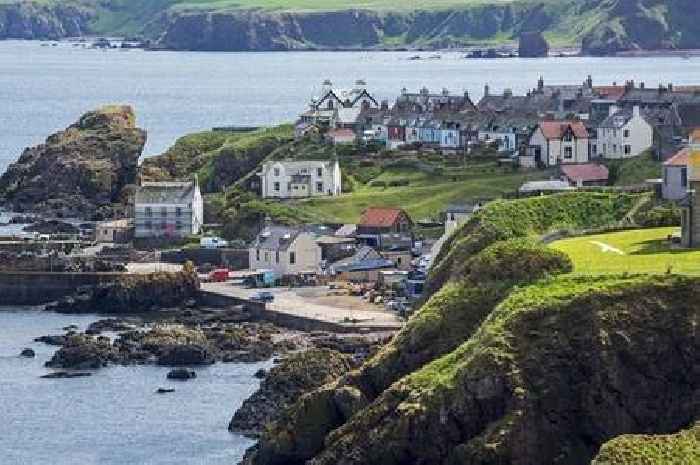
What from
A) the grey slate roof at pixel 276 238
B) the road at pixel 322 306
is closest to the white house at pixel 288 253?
the grey slate roof at pixel 276 238

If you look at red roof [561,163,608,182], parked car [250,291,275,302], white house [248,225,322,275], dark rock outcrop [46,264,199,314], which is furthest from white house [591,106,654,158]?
parked car [250,291,275,302]

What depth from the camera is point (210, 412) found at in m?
69.7

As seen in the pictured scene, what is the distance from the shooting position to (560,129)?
114 meters

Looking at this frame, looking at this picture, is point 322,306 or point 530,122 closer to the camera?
point 322,306

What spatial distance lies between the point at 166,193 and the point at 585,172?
2013 cm

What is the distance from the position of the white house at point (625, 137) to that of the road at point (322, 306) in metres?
24.7

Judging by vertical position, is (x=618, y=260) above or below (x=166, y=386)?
above

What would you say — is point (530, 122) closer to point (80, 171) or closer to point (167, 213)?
point (167, 213)

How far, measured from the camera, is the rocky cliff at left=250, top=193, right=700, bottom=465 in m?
52.0

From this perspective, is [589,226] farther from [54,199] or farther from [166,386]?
[54,199]

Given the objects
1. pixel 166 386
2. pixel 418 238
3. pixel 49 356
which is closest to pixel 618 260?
pixel 166 386

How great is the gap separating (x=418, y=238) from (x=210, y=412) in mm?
31933

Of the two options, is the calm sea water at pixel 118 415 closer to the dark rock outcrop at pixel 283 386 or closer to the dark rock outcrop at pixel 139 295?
the dark rock outcrop at pixel 283 386

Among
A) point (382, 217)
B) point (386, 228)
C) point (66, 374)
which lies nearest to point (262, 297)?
point (386, 228)
